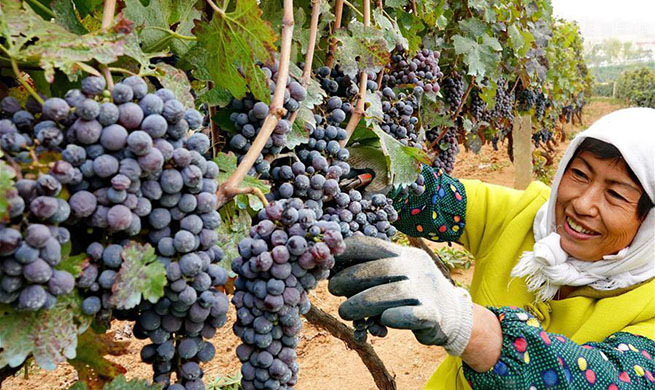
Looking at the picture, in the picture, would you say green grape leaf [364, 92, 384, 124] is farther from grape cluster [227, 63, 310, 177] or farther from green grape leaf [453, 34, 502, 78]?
green grape leaf [453, 34, 502, 78]

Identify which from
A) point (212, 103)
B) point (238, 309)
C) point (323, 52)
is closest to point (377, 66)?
point (323, 52)

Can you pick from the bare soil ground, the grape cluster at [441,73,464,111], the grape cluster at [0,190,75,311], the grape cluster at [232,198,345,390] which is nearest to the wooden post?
the bare soil ground

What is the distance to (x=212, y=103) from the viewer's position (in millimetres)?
1184

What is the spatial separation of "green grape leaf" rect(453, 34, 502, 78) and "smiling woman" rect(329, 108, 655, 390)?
692mm

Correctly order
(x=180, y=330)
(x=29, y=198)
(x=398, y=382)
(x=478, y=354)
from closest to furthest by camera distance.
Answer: (x=29, y=198) → (x=180, y=330) → (x=478, y=354) → (x=398, y=382)

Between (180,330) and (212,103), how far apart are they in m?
0.50

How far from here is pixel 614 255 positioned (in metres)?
2.16

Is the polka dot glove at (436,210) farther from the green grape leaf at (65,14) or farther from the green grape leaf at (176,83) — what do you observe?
the green grape leaf at (65,14)

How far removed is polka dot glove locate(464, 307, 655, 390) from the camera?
64.5 inches

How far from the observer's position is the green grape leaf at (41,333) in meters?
0.75

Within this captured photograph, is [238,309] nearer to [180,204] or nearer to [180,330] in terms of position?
[180,330]

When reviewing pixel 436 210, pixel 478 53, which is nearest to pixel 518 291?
pixel 436 210

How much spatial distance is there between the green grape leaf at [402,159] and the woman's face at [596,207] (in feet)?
2.97

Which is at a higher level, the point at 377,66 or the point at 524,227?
the point at 377,66
